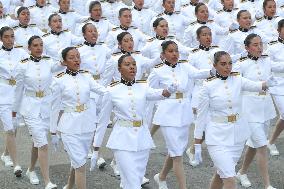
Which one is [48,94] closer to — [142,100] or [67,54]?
[67,54]

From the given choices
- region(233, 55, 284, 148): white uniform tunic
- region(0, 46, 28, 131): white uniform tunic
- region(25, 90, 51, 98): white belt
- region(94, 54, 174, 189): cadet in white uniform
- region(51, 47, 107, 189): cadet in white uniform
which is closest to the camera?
region(94, 54, 174, 189): cadet in white uniform

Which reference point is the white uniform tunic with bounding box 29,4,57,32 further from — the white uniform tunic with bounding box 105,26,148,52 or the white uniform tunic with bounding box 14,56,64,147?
the white uniform tunic with bounding box 14,56,64,147

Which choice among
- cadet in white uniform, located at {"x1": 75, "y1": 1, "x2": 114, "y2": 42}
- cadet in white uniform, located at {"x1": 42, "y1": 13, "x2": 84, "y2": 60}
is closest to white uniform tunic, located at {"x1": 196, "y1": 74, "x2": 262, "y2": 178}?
cadet in white uniform, located at {"x1": 42, "y1": 13, "x2": 84, "y2": 60}

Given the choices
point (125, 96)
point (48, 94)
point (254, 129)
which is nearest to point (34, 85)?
point (48, 94)

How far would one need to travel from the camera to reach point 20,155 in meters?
12.2

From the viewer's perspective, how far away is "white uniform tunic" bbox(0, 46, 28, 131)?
11469mm

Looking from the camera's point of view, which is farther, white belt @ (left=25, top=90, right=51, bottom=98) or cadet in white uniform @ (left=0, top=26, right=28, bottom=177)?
cadet in white uniform @ (left=0, top=26, right=28, bottom=177)

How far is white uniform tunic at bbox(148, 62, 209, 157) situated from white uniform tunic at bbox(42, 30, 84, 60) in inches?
126

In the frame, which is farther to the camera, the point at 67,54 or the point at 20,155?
the point at 20,155

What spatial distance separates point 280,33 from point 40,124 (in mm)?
4118

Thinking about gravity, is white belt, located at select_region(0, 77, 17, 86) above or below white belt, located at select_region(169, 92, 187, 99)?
below

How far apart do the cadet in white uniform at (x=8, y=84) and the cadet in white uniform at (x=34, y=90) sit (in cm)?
Result: 38

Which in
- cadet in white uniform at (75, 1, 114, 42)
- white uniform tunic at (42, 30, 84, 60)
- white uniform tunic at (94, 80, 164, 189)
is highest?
cadet in white uniform at (75, 1, 114, 42)

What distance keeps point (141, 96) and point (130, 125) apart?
40cm
